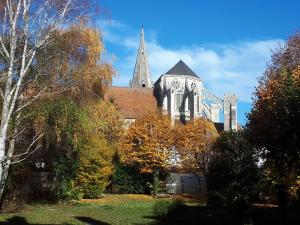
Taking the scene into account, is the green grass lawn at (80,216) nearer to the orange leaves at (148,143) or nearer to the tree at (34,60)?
the tree at (34,60)

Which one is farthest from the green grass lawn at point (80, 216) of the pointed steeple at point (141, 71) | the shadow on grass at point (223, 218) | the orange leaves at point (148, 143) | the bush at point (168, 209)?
the pointed steeple at point (141, 71)

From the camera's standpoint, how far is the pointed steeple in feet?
252

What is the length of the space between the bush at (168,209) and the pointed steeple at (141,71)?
2218 inches

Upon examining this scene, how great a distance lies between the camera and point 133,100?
210 ft

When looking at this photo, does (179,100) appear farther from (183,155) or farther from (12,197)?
(12,197)

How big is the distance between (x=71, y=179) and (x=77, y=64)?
848 cm

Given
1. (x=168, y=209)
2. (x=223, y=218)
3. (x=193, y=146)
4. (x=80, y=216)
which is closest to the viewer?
(x=223, y=218)

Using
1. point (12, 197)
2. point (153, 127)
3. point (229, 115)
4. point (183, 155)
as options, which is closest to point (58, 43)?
point (12, 197)

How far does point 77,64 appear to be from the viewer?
2302cm

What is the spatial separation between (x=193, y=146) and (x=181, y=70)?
2486 cm

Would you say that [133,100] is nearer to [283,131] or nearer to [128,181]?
[128,181]

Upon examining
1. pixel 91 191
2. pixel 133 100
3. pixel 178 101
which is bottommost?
pixel 91 191

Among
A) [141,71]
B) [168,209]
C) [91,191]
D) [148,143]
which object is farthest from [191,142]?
[141,71]

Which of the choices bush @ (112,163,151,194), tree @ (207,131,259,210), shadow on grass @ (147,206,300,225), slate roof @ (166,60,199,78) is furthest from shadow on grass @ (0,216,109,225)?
slate roof @ (166,60,199,78)
